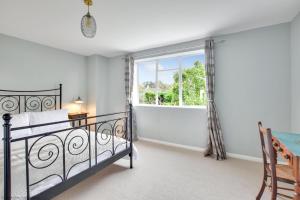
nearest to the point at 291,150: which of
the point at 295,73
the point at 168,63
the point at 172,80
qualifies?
the point at 295,73

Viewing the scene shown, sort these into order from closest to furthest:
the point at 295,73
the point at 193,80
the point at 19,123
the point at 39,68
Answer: the point at 295,73 < the point at 19,123 < the point at 39,68 < the point at 193,80

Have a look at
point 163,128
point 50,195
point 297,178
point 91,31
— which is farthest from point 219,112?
point 50,195

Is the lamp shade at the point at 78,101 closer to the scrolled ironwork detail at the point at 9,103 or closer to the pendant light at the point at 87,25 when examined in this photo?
the scrolled ironwork detail at the point at 9,103

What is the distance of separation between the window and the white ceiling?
587 millimetres

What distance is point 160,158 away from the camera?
3.03 m

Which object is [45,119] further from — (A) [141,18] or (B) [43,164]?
(A) [141,18]

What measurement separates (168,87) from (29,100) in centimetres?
318

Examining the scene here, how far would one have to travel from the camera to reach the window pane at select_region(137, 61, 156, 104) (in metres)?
4.25

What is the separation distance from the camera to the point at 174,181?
2.23 m

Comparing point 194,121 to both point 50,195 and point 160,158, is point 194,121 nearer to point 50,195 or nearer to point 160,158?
point 160,158

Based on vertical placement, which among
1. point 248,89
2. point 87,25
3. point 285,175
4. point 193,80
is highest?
point 87,25

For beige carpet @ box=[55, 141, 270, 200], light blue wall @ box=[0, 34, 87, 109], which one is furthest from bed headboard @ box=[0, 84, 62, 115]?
beige carpet @ box=[55, 141, 270, 200]

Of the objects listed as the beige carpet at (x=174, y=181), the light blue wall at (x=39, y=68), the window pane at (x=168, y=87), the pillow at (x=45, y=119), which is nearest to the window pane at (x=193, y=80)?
the window pane at (x=168, y=87)

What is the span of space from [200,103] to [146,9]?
89.9 inches
